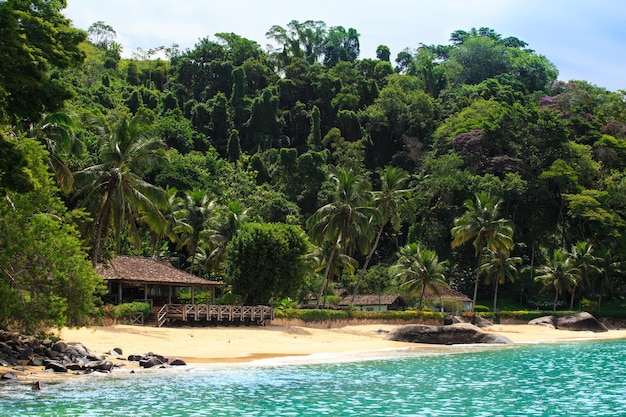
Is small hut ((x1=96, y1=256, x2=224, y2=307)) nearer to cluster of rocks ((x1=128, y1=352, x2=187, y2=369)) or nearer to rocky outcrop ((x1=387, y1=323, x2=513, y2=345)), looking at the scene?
rocky outcrop ((x1=387, y1=323, x2=513, y2=345))

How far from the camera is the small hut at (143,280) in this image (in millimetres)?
36438

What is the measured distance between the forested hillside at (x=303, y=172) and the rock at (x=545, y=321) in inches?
204

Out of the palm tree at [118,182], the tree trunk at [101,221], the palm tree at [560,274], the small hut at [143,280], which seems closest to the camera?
the tree trunk at [101,221]

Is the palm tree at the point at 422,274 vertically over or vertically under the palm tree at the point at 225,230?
under

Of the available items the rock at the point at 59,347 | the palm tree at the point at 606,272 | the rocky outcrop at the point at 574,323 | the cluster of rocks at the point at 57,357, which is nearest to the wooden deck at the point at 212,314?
the cluster of rocks at the point at 57,357

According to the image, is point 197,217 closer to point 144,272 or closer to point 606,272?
point 144,272

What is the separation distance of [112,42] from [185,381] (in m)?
134

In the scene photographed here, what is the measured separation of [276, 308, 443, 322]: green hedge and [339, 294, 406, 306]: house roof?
10407mm

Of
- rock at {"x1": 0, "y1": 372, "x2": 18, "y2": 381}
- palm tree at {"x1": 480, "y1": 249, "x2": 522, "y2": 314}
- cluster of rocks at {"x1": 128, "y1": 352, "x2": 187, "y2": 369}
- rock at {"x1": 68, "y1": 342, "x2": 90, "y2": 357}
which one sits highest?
palm tree at {"x1": 480, "y1": 249, "x2": 522, "y2": 314}

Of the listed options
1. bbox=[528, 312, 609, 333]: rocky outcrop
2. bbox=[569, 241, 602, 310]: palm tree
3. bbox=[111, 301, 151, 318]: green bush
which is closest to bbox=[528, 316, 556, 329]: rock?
bbox=[528, 312, 609, 333]: rocky outcrop

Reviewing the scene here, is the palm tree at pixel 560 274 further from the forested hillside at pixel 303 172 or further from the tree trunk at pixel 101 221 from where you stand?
the tree trunk at pixel 101 221

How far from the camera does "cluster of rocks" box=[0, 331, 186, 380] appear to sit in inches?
808

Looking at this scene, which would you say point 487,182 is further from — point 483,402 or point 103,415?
point 103,415

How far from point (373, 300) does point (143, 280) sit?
90.7 feet
